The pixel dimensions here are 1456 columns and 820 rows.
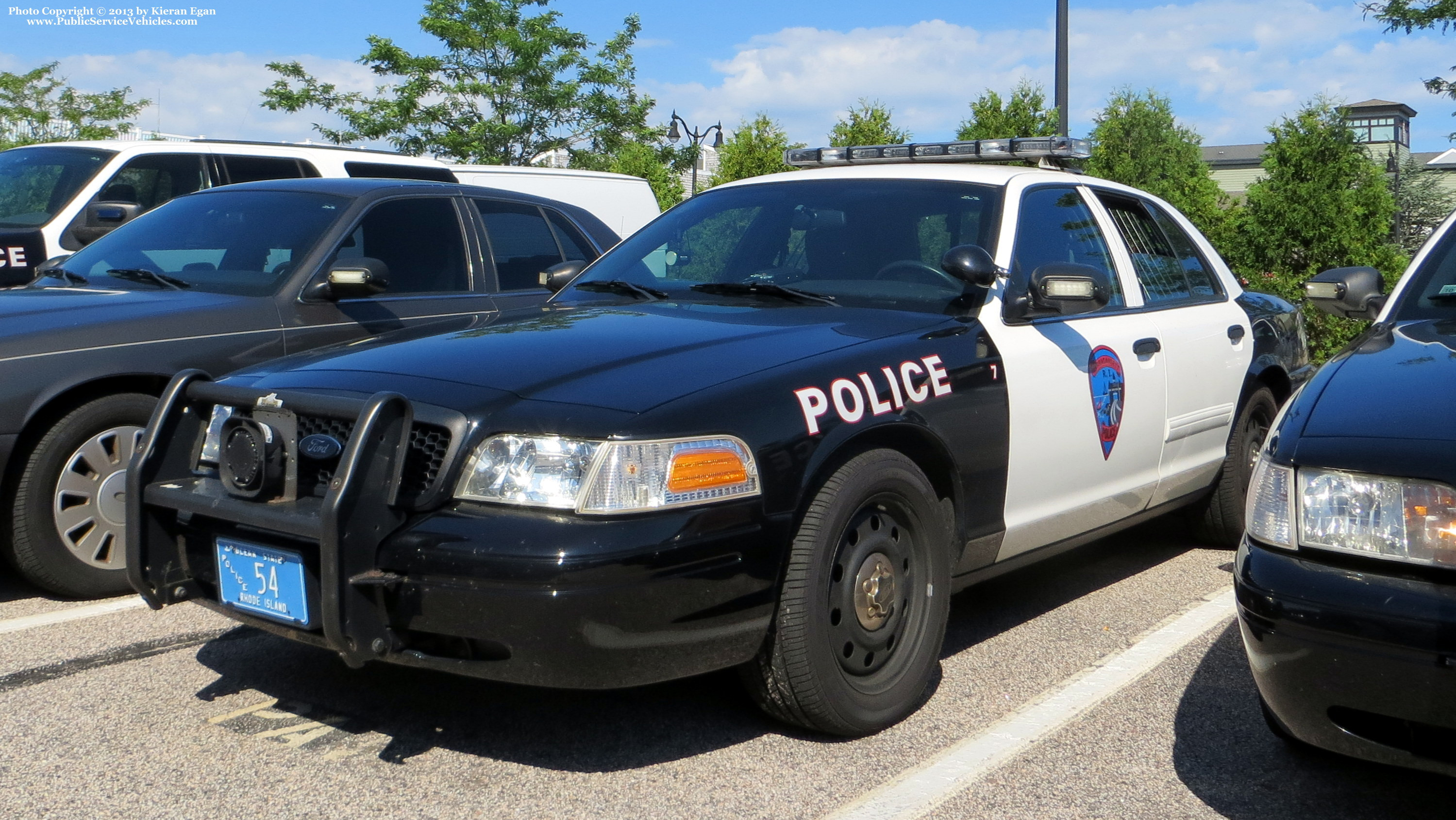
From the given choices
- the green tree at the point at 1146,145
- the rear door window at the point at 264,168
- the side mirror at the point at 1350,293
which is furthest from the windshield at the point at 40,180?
the green tree at the point at 1146,145

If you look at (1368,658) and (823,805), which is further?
(823,805)

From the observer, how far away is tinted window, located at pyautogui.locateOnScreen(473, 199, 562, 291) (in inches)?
253

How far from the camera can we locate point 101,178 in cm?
782

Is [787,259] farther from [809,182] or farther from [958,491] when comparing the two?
[958,491]

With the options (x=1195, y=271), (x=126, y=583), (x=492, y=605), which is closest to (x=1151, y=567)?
(x=1195, y=271)

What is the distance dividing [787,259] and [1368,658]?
2.40m

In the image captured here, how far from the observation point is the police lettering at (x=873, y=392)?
335 centimetres

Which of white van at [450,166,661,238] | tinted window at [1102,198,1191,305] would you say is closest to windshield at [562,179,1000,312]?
tinted window at [1102,198,1191,305]

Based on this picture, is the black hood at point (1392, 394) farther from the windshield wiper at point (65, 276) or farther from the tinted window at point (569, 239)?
the windshield wiper at point (65, 276)

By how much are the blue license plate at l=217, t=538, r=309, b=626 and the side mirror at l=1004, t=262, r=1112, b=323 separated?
227 centimetres

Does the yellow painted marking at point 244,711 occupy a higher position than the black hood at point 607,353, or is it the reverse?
the black hood at point 607,353

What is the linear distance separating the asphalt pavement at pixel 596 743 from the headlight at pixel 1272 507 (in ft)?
2.26

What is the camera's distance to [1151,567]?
18.5 ft

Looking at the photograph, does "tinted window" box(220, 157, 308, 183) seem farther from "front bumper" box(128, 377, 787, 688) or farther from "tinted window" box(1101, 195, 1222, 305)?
"front bumper" box(128, 377, 787, 688)
